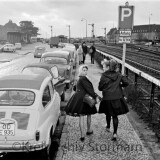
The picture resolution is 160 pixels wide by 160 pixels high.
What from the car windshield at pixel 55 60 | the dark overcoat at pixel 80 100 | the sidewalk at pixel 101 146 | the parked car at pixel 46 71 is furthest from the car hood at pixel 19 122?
the car windshield at pixel 55 60

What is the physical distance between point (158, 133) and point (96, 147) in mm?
1615

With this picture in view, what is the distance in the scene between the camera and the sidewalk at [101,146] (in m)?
5.12

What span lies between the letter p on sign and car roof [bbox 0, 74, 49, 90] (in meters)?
4.47

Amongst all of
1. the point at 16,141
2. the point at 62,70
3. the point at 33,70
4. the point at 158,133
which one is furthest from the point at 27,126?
the point at 62,70

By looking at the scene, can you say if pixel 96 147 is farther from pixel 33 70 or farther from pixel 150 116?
pixel 33 70

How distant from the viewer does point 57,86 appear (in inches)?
355

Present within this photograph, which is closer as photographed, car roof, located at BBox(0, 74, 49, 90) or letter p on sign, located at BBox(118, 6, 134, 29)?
car roof, located at BBox(0, 74, 49, 90)

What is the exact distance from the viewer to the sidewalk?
16.8ft

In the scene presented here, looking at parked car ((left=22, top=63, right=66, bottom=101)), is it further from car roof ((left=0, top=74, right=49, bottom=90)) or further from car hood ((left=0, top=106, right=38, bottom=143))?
car hood ((left=0, top=106, right=38, bottom=143))

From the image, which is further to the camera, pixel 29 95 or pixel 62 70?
pixel 62 70

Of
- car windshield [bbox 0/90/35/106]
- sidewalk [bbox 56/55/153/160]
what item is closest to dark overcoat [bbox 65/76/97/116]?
sidewalk [bbox 56/55/153/160]

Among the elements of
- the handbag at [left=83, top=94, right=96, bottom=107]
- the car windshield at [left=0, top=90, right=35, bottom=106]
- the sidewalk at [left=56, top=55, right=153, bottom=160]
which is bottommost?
the sidewalk at [left=56, top=55, right=153, bottom=160]

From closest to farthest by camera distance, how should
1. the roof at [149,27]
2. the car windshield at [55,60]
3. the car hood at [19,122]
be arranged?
1. the car hood at [19,122]
2. the car windshield at [55,60]
3. the roof at [149,27]

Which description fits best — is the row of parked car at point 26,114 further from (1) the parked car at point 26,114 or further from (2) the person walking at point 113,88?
(2) the person walking at point 113,88
